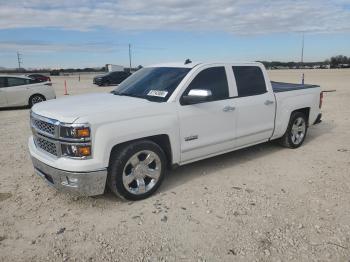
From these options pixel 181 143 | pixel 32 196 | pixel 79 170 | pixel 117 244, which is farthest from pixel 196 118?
pixel 32 196

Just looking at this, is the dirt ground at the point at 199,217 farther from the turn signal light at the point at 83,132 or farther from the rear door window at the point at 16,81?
the rear door window at the point at 16,81

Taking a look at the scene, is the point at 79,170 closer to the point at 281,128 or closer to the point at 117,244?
the point at 117,244

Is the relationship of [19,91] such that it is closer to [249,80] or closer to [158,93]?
[158,93]

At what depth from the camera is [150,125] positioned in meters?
4.41

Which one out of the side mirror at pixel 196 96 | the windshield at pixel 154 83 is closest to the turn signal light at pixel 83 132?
the windshield at pixel 154 83

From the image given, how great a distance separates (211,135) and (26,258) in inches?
116

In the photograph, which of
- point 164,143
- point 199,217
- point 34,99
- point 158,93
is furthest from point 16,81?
point 199,217

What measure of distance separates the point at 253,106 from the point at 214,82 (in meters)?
0.90

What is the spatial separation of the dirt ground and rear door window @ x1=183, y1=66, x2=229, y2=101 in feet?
4.15

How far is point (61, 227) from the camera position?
390 centimetres

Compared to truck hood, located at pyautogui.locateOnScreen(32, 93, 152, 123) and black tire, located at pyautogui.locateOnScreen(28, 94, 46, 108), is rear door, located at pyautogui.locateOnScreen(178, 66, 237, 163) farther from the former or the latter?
black tire, located at pyautogui.locateOnScreen(28, 94, 46, 108)

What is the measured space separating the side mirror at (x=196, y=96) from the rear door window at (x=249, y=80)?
3.24 feet

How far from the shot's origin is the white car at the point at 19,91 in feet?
45.0

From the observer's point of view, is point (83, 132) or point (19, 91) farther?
point (19, 91)
